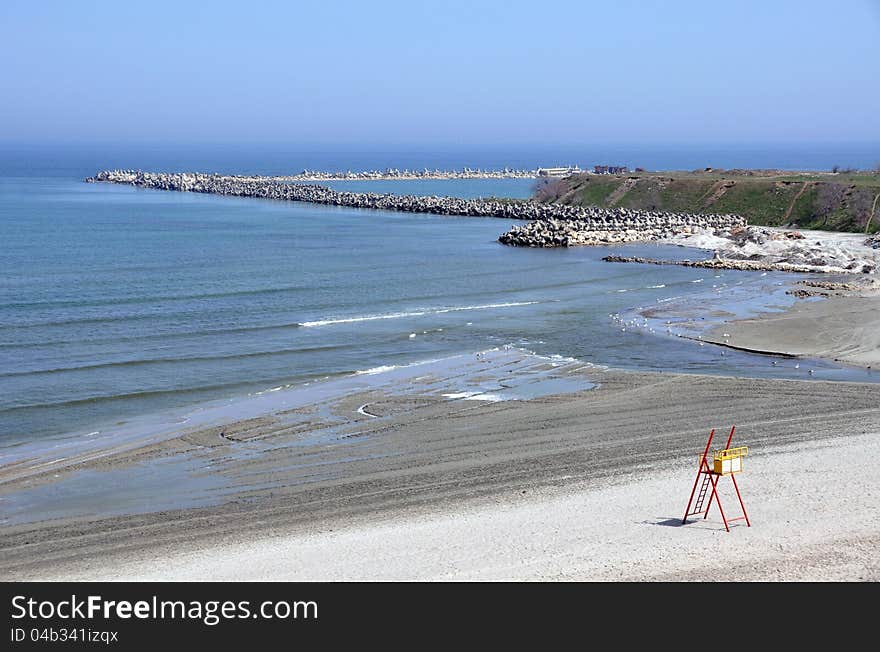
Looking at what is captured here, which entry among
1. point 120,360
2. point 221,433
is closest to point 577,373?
point 221,433

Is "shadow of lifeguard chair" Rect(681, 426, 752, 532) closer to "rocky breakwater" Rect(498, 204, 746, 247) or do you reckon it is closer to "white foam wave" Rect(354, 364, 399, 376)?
"white foam wave" Rect(354, 364, 399, 376)

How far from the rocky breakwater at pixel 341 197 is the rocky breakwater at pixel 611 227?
4.00 meters

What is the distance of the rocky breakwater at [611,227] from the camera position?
2840 inches

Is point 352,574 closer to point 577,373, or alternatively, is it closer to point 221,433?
point 221,433

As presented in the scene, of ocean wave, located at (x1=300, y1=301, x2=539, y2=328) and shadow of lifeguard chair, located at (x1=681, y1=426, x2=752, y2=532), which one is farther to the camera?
ocean wave, located at (x1=300, y1=301, x2=539, y2=328)

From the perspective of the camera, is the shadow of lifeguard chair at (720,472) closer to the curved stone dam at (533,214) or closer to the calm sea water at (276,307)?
the calm sea water at (276,307)

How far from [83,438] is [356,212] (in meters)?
76.7

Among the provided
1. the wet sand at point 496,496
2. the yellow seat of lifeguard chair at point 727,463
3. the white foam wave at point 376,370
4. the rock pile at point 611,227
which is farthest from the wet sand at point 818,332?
the rock pile at point 611,227

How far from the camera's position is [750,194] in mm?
86188

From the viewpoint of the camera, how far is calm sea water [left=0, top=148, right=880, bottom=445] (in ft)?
100

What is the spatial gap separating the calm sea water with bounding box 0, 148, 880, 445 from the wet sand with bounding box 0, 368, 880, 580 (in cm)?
470

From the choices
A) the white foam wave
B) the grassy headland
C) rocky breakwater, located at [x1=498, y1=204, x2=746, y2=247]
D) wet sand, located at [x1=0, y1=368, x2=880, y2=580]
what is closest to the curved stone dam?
rocky breakwater, located at [x1=498, y1=204, x2=746, y2=247]

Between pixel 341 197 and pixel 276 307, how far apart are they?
229 feet

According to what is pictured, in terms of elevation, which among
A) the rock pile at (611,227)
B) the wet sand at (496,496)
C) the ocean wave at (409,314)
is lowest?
the wet sand at (496,496)
